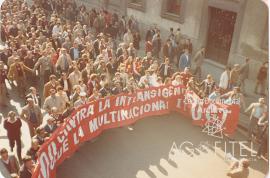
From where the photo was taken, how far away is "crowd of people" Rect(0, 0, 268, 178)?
8422 millimetres

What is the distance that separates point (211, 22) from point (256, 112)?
9.37ft

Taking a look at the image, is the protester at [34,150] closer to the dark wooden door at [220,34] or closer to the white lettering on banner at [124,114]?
the white lettering on banner at [124,114]

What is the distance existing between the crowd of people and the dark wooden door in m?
0.41

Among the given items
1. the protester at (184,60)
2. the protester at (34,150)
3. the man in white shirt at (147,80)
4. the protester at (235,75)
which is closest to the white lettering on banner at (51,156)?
the protester at (34,150)

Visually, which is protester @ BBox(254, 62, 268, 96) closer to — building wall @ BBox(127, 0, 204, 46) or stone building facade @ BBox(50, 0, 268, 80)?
stone building facade @ BBox(50, 0, 268, 80)

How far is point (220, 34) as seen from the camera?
9.73 m

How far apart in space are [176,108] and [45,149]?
3762mm

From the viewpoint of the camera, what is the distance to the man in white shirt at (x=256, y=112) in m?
7.82

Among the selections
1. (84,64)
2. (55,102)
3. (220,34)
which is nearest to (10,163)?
(55,102)

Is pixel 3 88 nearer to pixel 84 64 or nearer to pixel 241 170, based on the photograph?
pixel 84 64

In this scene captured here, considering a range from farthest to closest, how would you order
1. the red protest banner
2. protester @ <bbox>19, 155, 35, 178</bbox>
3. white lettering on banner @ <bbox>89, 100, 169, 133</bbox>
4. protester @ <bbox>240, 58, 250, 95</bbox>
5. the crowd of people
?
white lettering on banner @ <bbox>89, 100, 169, 133</bbox> → the crowd of people → protester @ <bbox>240, 58, 250, 95</bbox> → the red protest banner → protester @ <bbox>19, 155, 35, 178</bbox>

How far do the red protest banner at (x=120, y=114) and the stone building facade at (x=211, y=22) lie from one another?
107 cm

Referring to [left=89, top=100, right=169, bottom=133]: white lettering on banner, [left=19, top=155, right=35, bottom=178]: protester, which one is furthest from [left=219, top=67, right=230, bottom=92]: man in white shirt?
[left=19, top=155, right=35, bottom=178]: protester

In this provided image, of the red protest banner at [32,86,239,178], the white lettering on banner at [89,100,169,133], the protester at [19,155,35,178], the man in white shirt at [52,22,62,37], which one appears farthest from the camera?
the man in white shirt at [52,22,62,37]
